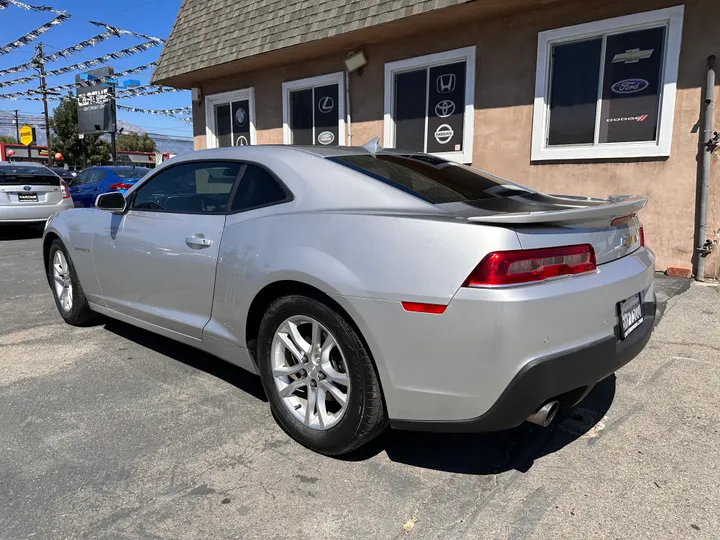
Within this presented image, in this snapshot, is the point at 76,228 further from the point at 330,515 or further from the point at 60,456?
the point at 330,515

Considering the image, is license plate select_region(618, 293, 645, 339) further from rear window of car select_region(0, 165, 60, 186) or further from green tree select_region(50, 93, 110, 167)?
green tree select_region(50, 93, 110, 167)

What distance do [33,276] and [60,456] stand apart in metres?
5.19

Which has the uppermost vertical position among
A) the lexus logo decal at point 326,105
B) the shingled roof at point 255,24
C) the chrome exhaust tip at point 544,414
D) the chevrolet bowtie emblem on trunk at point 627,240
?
the shingled roof at point 255,24

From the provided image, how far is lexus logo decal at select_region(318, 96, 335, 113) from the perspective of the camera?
9.30m

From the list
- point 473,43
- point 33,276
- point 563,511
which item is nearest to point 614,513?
point 563,511

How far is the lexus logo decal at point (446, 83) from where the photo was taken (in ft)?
25.3

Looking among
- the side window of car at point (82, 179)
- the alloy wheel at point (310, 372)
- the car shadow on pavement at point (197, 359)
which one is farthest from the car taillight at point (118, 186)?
the alloy wheel at point (310, 372)

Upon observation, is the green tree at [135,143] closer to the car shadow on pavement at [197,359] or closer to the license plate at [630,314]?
the car shadow on pavement at [197,359]

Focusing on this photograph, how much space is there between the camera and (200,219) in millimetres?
3078

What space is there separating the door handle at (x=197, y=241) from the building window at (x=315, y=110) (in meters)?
6.13

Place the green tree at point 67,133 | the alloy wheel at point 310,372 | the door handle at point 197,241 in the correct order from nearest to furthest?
the alloy wheel at point 310,372 < the door handle at point 197,241 < the green tree at point 67,133

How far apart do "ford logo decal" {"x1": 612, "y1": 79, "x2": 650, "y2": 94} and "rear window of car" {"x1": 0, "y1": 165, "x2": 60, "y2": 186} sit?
9.95m

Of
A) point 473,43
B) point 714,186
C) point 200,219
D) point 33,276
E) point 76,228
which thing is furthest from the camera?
point 473,43

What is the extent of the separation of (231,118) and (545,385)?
10.5m
